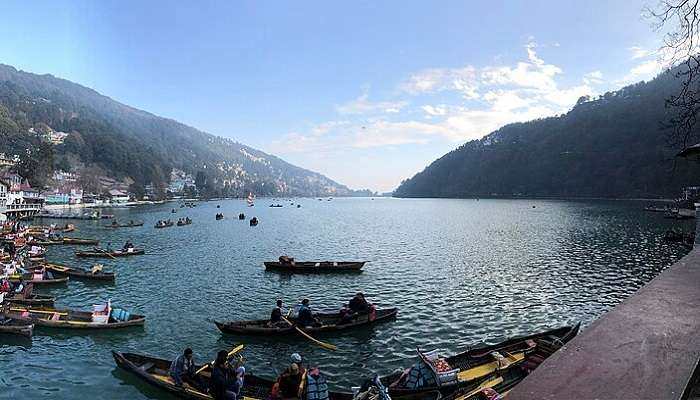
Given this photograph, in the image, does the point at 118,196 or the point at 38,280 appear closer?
the point at 38,280

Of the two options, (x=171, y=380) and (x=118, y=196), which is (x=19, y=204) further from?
(x=171, y=380)

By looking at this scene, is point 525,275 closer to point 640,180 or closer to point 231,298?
point 231,298

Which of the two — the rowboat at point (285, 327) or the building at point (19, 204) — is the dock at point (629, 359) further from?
the building at point (19, 204)

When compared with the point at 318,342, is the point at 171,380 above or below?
above

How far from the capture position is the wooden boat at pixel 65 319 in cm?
2300

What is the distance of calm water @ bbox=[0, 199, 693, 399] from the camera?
1998 centimetres

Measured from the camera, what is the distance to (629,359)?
3451mm

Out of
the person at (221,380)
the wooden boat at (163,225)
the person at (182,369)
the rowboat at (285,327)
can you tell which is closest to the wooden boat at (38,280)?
the rowboat at (285,327)

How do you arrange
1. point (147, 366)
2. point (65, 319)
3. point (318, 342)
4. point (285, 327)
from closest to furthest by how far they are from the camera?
point (147, 366), point (318, 342), point (285, 327), point (65, 319)

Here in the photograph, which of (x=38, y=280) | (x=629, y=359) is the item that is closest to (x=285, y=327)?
(x=629, y=359)

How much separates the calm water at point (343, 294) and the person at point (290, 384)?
13.5ft

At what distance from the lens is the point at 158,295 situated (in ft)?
106

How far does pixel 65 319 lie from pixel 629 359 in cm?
2721

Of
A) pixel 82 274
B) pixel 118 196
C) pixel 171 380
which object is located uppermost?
pixel 118 196
